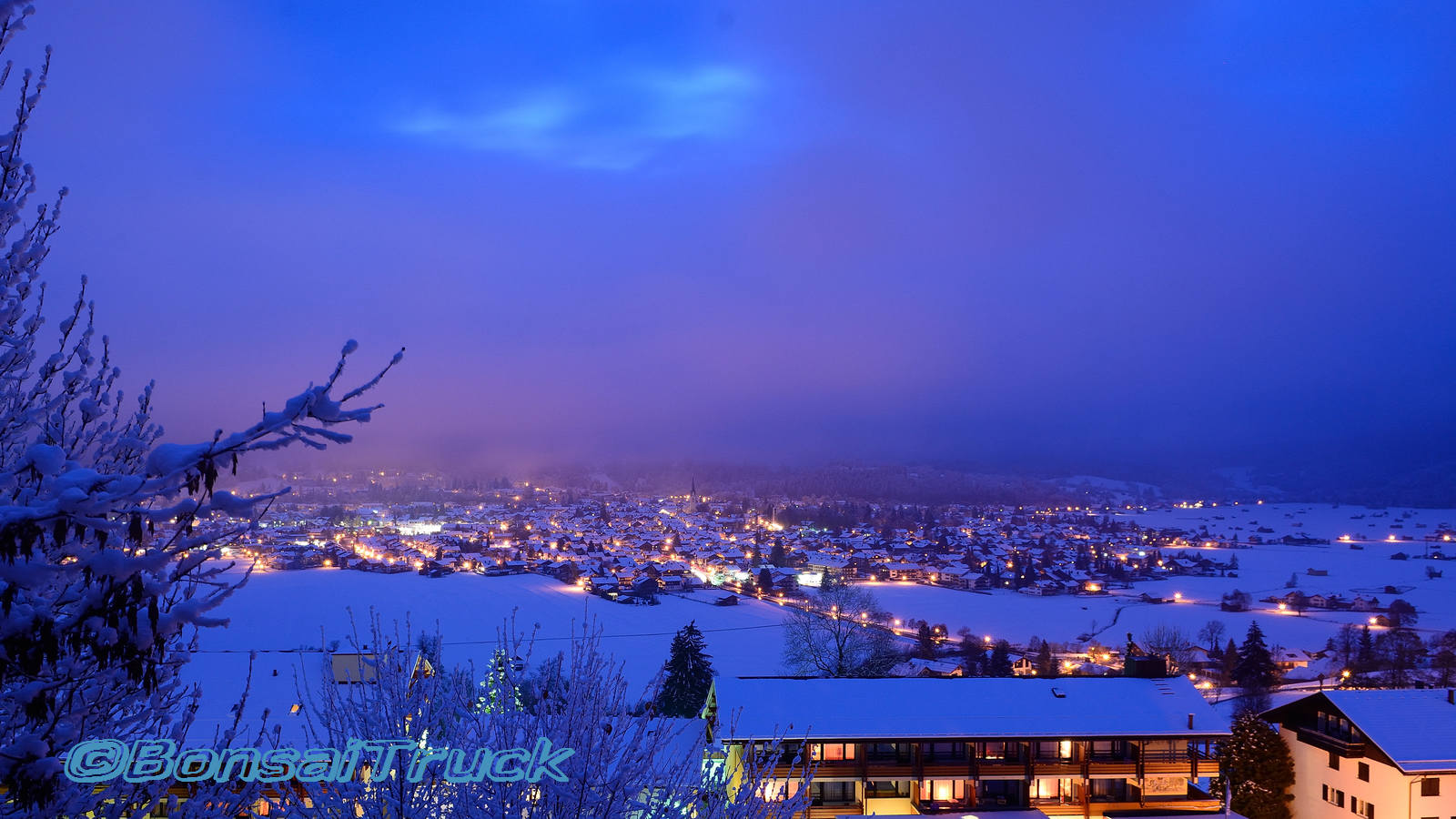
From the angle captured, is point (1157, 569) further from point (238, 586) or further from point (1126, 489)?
point (1126, 489)

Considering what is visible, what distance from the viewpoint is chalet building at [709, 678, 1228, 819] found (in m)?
13.8

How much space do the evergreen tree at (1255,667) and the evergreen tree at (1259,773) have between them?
1240 cm

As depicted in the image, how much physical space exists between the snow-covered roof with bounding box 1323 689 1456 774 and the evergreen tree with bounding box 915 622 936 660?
14.3m

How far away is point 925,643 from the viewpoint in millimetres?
30547

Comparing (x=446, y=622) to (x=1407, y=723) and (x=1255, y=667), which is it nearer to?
(x=1407, y=723)

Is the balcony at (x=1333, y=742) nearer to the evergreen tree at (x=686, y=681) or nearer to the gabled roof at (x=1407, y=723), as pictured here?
the gabled roof at (x=1407, y=723)

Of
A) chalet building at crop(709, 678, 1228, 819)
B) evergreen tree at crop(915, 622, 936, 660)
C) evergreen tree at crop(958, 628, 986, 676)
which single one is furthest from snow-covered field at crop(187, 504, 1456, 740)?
chalet building at crop(709, 678, 1228, 819)

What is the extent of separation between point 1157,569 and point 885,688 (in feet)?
167

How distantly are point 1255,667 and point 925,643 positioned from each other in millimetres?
11669

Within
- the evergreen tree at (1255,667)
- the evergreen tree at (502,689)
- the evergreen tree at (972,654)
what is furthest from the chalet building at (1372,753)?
the evergreen tree at (502,689)

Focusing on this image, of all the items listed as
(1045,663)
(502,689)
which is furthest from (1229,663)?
(502,689)

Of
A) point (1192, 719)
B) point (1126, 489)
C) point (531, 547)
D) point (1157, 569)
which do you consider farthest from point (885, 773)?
point (1126, 489)

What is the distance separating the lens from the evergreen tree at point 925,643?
2884cm

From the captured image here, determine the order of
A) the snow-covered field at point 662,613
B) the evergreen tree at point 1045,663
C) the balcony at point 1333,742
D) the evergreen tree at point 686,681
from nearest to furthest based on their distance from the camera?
the balcony at point 1333,742, the snow-covered field at point 662,613, the evergreen tree at point 686,681, the evergreen tree at point 1045,663
